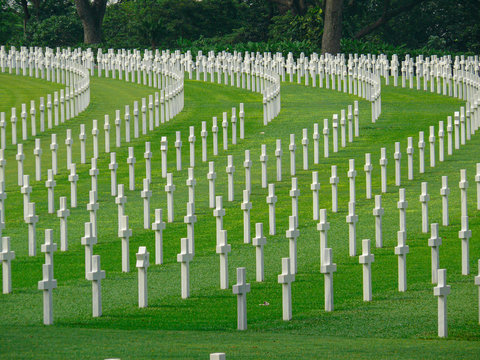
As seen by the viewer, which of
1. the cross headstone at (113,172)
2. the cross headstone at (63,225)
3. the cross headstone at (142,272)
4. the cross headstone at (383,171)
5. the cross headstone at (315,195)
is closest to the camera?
the cross headstone at (142,272)

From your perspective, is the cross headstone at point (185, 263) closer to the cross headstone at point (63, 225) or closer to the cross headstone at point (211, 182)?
the cross headstone at point (63, 225)

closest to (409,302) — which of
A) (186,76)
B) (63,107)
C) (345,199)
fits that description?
(345,199)

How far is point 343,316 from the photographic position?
1219 centimetres

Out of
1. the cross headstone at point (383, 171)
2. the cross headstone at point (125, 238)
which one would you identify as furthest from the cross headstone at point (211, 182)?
the cross headstone at point (125, 238)

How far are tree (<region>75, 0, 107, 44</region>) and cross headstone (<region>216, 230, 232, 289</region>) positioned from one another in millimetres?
52853

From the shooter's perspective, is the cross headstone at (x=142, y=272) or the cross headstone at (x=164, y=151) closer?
the cross headstone at (x=142, y=272)

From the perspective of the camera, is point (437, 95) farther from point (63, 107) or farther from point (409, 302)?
point (409, 302)

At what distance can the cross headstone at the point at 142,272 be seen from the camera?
12.3 meters

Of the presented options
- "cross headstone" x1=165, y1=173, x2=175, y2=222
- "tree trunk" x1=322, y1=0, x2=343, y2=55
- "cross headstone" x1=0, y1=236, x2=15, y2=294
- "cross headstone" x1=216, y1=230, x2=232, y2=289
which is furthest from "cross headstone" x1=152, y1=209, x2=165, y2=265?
"tree trunk" x1=322, y1=0, x2=343, y2=55

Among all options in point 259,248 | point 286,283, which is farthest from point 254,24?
point 286,283

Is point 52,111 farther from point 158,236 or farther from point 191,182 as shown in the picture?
point 158,236

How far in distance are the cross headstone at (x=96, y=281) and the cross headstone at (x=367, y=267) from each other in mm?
2955

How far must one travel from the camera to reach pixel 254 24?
71.9m

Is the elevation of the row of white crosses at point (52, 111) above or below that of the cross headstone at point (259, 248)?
above
